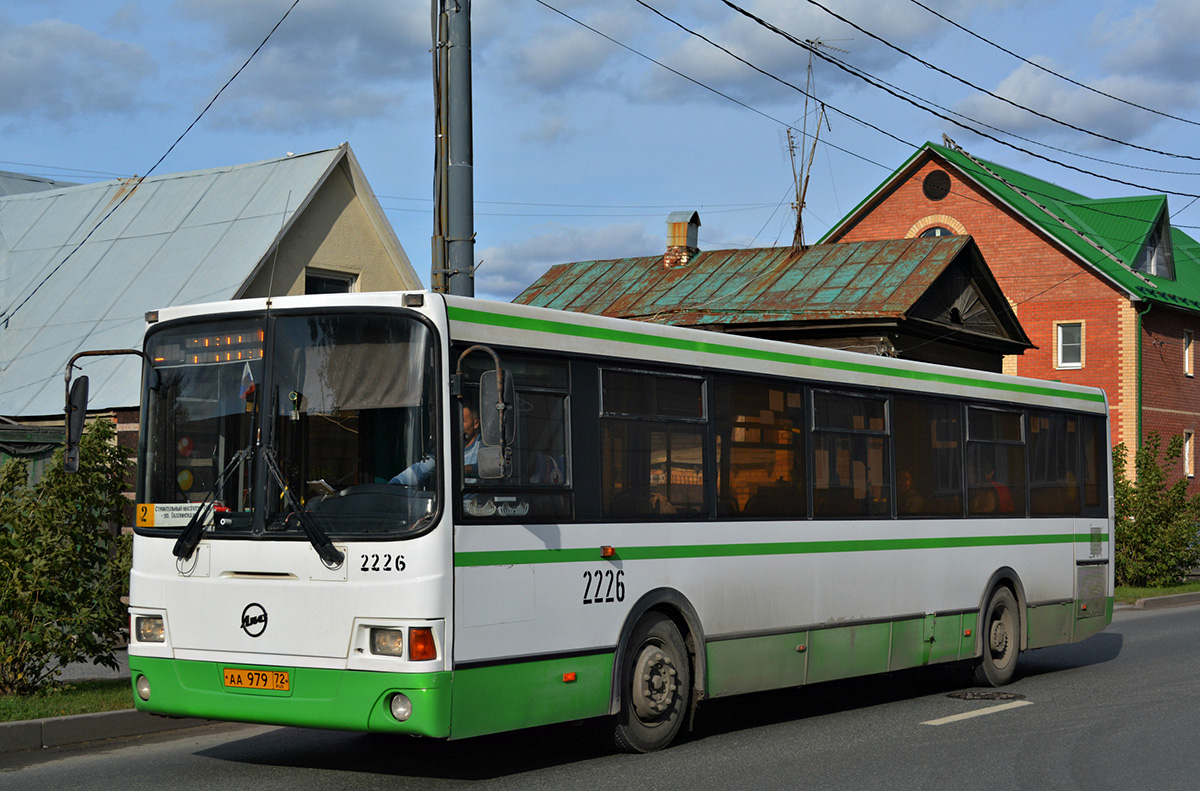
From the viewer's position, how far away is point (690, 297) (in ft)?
101

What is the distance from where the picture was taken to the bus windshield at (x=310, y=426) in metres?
7.73

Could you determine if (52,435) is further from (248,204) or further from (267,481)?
(267,481)

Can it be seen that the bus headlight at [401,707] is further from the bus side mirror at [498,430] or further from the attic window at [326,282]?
the attic window at [326,282]

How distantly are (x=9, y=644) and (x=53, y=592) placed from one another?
527 millimetres

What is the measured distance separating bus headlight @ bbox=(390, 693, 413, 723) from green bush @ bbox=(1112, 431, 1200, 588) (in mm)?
20675

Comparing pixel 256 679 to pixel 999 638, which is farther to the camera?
pixel 999 638

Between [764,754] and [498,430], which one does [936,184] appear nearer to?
[764,754]

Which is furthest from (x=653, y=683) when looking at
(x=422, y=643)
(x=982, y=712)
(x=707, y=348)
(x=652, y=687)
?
(x=982, y=712)

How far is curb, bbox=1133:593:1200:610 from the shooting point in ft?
75.4

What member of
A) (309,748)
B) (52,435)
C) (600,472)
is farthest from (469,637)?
(52,435)

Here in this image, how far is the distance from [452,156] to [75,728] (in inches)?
229

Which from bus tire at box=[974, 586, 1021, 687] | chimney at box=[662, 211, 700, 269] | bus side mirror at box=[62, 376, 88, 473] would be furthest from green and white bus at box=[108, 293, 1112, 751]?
chimney at box=[662, 211, 700, 269]

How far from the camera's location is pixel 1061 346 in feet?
144

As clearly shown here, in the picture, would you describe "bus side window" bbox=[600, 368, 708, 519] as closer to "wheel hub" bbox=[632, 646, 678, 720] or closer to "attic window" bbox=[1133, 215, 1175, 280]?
"wheel hub" bbox=[632, 646, 678, 720]
